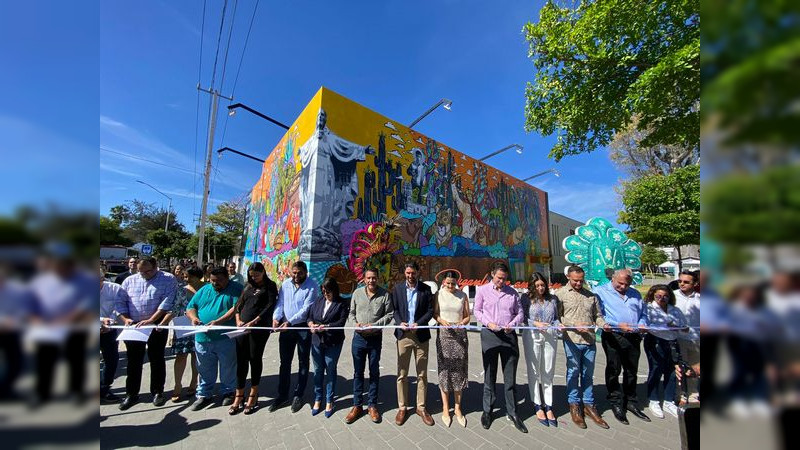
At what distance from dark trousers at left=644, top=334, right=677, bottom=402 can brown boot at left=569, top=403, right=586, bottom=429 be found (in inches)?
42.9

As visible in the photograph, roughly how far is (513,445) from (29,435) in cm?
368

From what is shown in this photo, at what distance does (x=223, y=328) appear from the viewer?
383 cm

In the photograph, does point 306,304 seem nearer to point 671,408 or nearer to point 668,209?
point 671,408

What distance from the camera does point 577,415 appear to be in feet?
11.8

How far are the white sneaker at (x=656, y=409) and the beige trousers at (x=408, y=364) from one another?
2.87 m

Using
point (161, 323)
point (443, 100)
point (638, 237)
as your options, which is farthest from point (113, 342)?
point (638, 237)

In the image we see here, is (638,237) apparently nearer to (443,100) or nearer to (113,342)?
(443,100)

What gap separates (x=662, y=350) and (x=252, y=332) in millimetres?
5330

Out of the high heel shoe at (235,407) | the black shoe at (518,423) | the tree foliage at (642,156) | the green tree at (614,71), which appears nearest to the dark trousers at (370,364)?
the high heel shoe at (235,407)

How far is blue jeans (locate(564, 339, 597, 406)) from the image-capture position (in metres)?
3.73

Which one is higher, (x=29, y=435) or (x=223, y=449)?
(x=29, y=435)

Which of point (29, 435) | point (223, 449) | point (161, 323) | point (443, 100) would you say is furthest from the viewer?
point (443, 100)

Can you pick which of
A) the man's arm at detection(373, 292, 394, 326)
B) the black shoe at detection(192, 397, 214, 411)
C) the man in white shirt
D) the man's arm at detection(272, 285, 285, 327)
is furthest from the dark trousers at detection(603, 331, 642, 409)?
the black shoe at detection(192, 397, 214, 411)

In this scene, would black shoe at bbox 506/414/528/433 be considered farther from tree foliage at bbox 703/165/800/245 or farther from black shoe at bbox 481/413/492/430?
tree foliage at bbox 703/165/800/245
